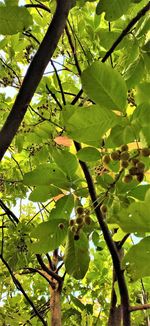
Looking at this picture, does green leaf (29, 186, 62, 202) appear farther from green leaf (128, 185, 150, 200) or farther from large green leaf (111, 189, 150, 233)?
large green leaf (111, 189, 150, 233)

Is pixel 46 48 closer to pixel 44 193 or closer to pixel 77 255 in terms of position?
pixel 44 193

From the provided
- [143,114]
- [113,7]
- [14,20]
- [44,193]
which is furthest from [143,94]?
[44,193]

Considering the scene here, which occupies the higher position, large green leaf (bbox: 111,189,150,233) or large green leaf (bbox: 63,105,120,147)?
large green leaf (bbox: 63,105,120,147)

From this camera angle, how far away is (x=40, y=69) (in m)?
0.86

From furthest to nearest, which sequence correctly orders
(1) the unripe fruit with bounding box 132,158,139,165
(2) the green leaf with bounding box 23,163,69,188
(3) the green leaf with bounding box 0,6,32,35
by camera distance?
1. (2) the green leaf with bounding box 23,163,69,188
2. (3) the green leaf with bounding box 0,6,32,35
3. (1) the unripe fruit with bounding box 132,158,139,165

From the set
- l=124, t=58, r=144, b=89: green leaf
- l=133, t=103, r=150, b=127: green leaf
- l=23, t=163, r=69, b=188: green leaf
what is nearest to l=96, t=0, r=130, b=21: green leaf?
l=124, t=58, r=144, b=89: green leaf

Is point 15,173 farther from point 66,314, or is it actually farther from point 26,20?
point 26,20

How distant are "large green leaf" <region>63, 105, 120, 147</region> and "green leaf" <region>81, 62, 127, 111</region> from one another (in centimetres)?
2

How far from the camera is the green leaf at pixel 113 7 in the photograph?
1.01 metres

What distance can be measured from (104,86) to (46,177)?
40 cm

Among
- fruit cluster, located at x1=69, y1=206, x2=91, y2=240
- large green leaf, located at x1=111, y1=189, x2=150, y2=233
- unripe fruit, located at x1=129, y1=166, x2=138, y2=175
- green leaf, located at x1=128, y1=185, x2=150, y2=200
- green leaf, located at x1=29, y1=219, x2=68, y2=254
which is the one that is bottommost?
large green leaf, located at x1=111, y1=189, x2=150, y2=233

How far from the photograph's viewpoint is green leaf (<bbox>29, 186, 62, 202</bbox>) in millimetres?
1209

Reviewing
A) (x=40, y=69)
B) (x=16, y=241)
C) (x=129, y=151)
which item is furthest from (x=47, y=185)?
(x=16, y=241)

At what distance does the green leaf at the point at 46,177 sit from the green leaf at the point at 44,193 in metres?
0.04
